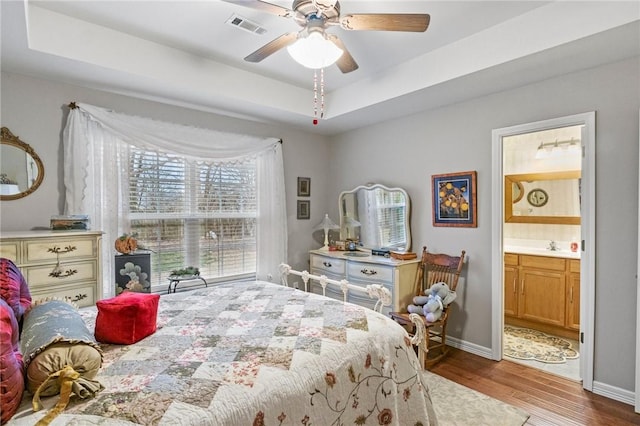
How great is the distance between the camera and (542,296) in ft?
11.8

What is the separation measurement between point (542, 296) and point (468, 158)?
1.81 m

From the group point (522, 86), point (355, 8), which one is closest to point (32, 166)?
point (355, 8)

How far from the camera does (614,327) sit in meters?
2.40

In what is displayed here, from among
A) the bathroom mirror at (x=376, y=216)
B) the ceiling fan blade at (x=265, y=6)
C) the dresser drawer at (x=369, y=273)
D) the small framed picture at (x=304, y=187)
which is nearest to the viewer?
the ceiling fan blade at (x=265, y=6)

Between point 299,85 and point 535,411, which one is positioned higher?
point 299,85

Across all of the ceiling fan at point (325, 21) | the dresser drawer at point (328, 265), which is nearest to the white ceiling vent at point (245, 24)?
the ceiling fan at point (325, 21)

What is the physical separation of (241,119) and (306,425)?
336cm

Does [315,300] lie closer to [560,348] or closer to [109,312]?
[109,312]

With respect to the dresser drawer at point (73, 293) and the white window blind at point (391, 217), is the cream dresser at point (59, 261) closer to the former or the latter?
the dresser drawer at point (73, 293)

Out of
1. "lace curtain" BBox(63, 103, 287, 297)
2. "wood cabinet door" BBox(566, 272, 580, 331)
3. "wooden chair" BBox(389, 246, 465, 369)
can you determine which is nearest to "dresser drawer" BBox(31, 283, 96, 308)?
"lace curtain" BBox(63, 103, 287, 297)

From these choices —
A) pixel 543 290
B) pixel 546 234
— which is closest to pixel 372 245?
pixel 543 290

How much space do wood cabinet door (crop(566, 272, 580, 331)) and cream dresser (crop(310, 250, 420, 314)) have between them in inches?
63.1

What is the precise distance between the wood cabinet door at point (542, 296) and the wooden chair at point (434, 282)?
1.15 meters

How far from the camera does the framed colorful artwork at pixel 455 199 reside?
3176mm
